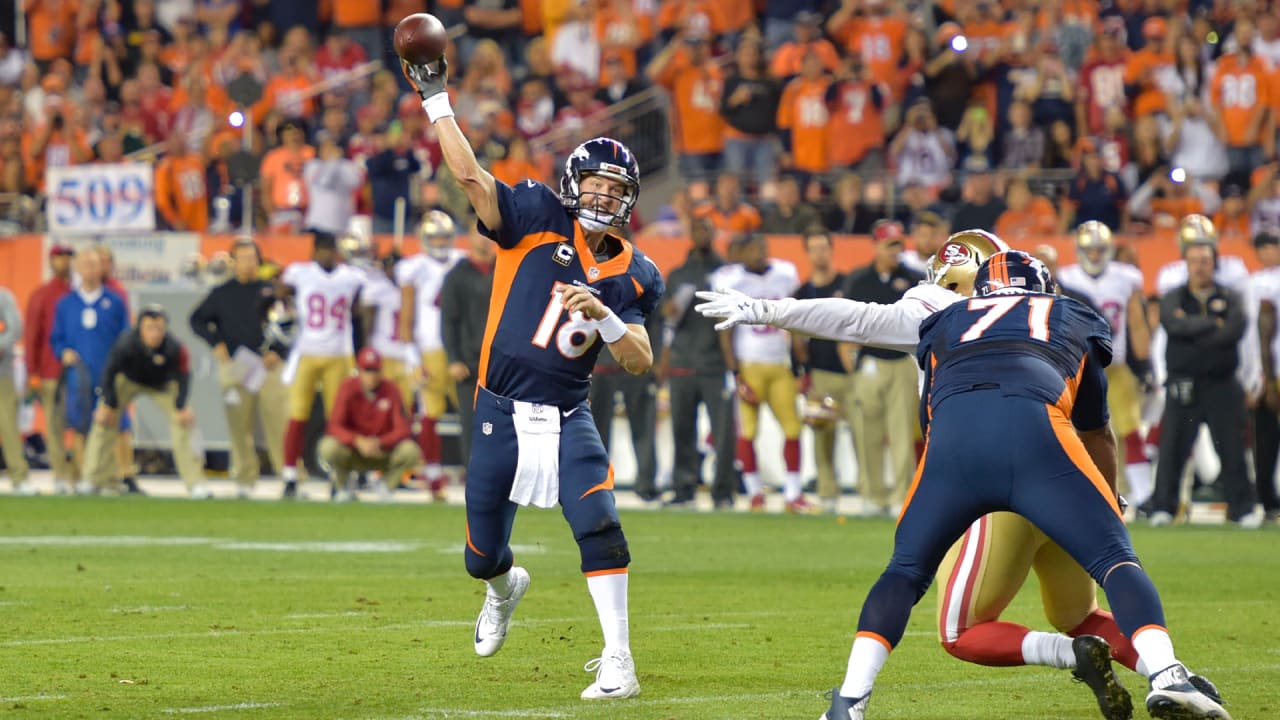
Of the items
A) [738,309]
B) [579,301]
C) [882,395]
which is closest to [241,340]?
[882,395]

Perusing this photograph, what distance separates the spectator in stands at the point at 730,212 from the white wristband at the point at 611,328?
35.7 feet

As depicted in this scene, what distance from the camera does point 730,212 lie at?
17.7m

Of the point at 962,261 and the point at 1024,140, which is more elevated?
the point at 1024,140

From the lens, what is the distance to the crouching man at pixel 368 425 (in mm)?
15641

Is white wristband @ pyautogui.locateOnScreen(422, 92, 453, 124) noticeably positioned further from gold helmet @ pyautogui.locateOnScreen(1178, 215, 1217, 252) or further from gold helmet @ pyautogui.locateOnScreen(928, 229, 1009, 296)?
gold helmet @ pyautogui.locateOnScreen(1178, 215, 1217, 252)

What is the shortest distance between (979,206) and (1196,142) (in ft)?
7.55

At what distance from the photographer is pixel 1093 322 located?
5754mm

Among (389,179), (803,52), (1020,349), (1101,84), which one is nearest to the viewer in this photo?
(1020,349)

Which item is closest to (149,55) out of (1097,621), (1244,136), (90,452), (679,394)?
(90,452)

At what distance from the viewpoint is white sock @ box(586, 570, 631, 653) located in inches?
257

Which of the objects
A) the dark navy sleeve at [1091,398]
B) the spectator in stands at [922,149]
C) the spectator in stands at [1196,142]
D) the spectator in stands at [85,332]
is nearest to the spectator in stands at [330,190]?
the spectator in stands at [85,332]

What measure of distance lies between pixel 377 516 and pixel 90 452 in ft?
11.0

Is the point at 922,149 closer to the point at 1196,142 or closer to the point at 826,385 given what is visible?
the point at 1196,142

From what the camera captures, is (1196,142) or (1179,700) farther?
(1196,142)
